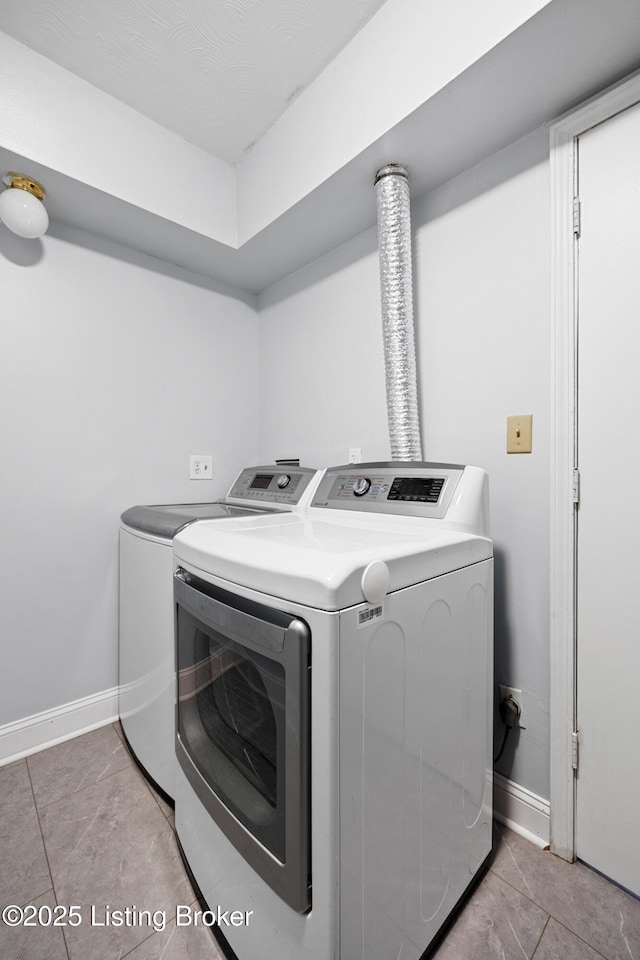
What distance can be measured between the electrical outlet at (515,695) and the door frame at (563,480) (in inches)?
4.1

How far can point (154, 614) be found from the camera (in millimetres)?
1351

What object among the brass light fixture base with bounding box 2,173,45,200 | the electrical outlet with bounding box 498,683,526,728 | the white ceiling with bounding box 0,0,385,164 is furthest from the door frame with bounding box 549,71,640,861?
the brass light fixture base with bounding box 2,173,45,200

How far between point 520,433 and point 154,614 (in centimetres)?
131

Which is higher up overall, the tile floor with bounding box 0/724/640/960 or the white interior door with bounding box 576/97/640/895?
the white interior door with bounding box 576/97/640/895

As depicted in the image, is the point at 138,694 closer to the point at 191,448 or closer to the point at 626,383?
the point at 191,448

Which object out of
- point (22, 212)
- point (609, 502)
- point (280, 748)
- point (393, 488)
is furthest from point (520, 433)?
point (22, 212)

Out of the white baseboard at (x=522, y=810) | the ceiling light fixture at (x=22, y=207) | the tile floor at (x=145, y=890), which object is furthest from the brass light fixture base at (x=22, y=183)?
the white baseboard at (x=522, y=810)

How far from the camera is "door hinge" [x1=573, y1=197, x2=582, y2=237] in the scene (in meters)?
1.15

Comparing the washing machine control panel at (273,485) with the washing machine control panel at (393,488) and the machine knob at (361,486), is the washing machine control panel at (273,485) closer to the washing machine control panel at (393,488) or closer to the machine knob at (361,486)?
the washing machine control panel at (393,488)

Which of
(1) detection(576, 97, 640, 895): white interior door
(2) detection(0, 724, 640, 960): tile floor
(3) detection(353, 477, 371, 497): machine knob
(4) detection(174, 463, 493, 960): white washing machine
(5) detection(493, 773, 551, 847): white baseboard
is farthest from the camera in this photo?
(3) detection(353, 477, 371, 497): machine knob

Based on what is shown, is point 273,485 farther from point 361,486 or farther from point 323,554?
point 323,554

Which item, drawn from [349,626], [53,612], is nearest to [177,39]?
[349,626]

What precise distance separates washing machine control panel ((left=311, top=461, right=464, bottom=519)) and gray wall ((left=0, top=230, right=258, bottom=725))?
3.20 ft

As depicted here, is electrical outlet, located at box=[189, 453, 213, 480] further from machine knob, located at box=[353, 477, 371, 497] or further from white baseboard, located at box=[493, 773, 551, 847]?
white baseboard, located at box=[493, 773, 551, 847]
